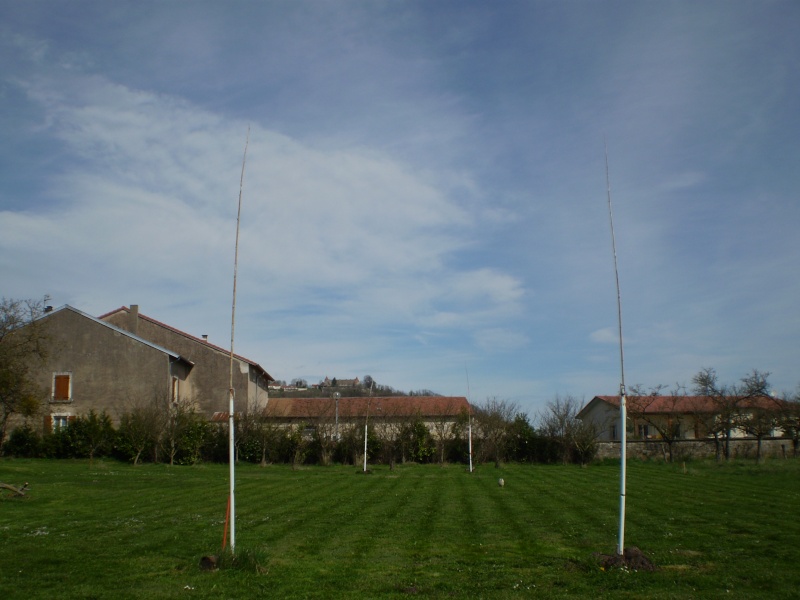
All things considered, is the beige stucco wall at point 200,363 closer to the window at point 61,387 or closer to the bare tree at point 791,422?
the window at point 61,387

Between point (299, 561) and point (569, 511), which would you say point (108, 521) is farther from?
point (569, 511)

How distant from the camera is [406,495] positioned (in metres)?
20.3

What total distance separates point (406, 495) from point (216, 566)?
36.1 ft

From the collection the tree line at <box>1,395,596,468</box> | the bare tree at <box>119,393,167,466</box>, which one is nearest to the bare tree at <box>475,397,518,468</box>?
the tree line at <box>1,395,596,468</box>

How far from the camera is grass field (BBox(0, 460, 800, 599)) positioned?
8930 mm

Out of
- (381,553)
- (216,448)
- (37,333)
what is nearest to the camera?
(381,553)

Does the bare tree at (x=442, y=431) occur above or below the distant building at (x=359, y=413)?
below

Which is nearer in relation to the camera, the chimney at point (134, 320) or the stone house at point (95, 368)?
the stone house at point (95, 368)

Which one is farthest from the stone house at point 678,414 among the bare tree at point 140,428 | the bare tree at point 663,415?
the bare tree at point 140,428

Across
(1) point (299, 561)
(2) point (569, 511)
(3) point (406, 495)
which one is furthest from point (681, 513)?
(1) point (299, 561)

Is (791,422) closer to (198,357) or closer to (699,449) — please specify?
(699,449)

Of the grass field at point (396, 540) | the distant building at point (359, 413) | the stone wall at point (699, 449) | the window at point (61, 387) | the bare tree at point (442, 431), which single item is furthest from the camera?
the bare tree at point (442, 431)

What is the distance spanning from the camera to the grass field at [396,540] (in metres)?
8.93

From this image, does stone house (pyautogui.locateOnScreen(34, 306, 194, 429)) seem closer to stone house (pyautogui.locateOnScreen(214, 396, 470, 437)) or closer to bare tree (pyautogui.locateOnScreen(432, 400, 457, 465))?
stone house (pyautogui.locateOnScreen(214, 396, 470, 437))
